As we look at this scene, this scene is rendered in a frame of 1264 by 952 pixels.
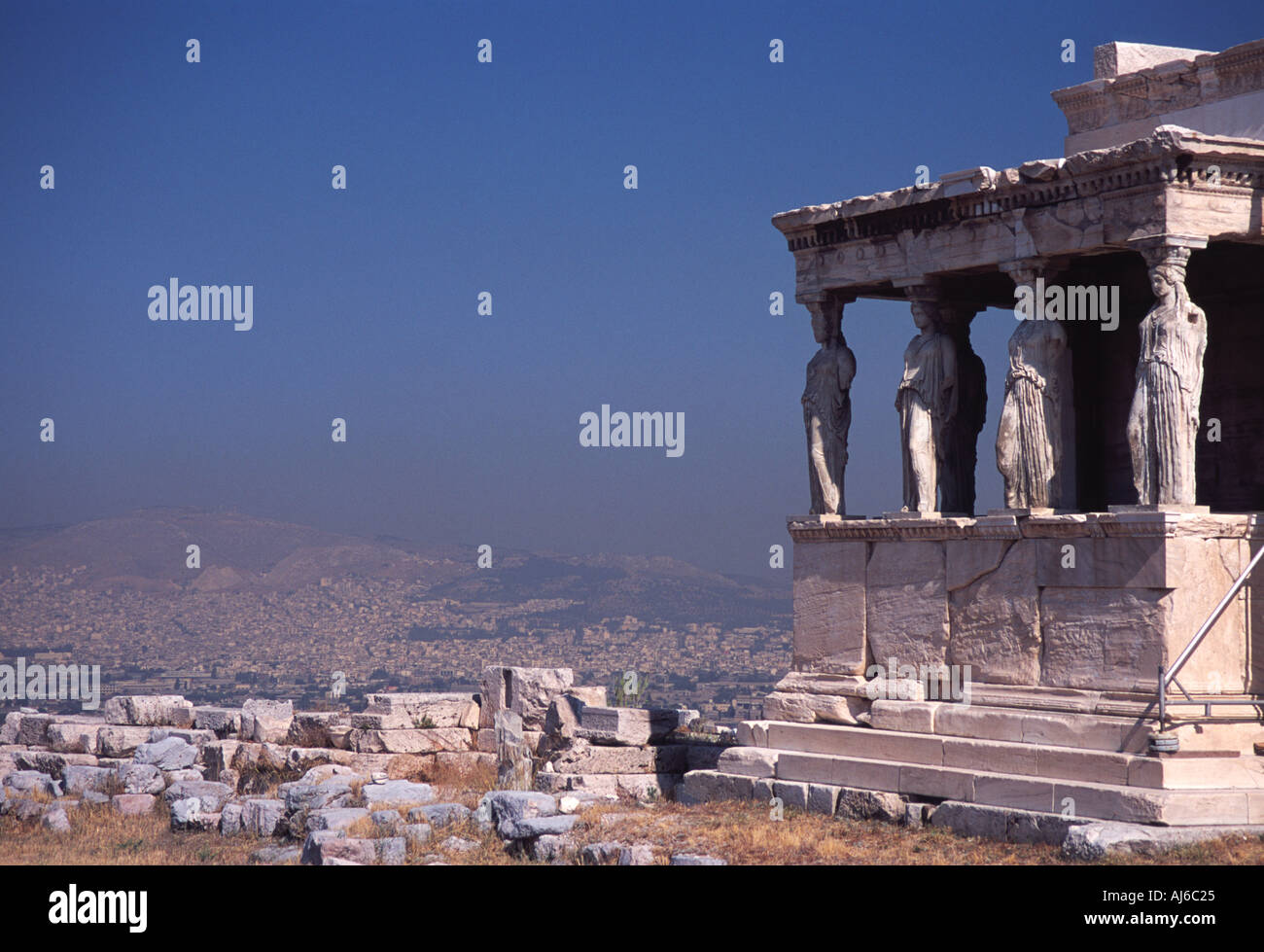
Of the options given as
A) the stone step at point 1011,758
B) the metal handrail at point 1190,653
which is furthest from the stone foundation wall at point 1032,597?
the stone step at point 1011,758

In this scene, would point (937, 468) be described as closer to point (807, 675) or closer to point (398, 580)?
point (807, 675)

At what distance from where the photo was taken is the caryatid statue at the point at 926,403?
13.2 metres

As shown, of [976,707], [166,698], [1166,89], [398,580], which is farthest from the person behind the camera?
[398,580]

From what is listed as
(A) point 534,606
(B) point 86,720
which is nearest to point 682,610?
(A) point 534,606

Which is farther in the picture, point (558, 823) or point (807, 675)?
point (807, 675)

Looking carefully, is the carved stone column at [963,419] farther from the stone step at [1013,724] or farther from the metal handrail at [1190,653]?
the metal handrail at [1190,653]

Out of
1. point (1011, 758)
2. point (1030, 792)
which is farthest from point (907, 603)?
point (1030, 792)

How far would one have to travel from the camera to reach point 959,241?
12.9m

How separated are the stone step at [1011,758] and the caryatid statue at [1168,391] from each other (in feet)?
5.96

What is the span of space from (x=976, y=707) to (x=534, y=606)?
4077cm

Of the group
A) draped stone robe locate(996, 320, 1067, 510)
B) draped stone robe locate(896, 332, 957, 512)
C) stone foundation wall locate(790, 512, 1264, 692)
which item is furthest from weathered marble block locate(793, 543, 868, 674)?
draped stone robe locate(996, 320, 1067, 510)

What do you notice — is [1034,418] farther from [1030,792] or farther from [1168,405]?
[1030,792]
